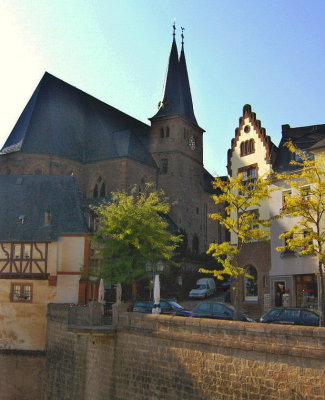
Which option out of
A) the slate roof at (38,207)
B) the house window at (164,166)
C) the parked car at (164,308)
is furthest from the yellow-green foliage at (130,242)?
the house window at (164,166)

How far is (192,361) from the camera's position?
1791 centimetres

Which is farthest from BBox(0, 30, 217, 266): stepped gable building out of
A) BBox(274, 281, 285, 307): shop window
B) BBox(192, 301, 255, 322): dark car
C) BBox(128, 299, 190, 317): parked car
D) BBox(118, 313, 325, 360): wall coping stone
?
BBox(118, 313, 325, 360): wall coping stone

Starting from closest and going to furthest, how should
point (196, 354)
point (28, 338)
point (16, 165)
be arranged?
1. point (196, 354)
2. point (28, 338)
3. point (16, 165)

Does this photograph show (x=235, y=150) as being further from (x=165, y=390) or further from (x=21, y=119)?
(x=21, y=119)

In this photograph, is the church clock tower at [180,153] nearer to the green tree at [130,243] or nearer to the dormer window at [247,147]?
the dormer window at [247,147]

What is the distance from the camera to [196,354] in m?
17.8

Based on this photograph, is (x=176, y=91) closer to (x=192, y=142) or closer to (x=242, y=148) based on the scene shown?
(x=192, y=142)

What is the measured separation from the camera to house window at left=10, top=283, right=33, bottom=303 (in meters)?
32.2

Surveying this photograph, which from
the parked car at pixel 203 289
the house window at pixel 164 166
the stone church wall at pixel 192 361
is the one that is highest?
the house window at pixel 164 166

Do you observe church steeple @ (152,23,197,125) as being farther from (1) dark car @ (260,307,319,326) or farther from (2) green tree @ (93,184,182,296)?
(1) dark car @ (260,307,319,326)

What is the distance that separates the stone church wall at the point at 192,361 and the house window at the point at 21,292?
6983mm

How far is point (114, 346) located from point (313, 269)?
1390 cm

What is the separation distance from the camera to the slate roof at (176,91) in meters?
63.9

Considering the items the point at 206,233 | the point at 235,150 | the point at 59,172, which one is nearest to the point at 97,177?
the point at 59,172
